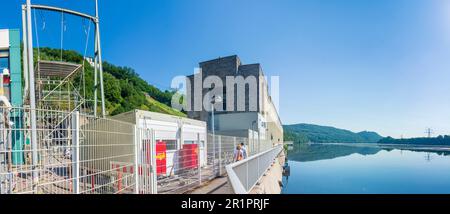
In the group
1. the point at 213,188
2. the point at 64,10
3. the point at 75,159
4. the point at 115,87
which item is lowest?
the point at 213,188

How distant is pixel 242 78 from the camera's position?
1724 inches

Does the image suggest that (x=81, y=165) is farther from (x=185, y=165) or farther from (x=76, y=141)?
(x=185, y=165)

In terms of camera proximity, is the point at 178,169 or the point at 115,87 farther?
the point at 115,87

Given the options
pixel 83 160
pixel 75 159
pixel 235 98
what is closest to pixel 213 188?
pixel 83 160

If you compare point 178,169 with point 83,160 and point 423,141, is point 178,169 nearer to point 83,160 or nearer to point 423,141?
point 83,160

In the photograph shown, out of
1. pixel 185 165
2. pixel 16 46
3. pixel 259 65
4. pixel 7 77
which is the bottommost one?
pixel 185 165

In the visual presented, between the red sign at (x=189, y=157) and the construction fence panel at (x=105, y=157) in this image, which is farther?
the red sign at (x=189, y=157)

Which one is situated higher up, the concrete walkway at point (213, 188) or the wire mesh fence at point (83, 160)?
the wire mesh fence at point (83, 160)

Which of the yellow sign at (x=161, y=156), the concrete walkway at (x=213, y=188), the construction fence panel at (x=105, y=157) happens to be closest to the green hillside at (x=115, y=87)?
the yellow sign at (x=161, y=156)

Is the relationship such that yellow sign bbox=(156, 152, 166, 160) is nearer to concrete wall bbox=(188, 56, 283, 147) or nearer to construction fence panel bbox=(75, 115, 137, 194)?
construction fence panel bbox=(75, 115, 137, 194)

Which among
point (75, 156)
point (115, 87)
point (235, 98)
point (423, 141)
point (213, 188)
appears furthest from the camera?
point (423, 141)

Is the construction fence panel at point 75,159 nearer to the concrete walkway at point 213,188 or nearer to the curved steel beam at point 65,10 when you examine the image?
the concrete walkway at point 213,188
